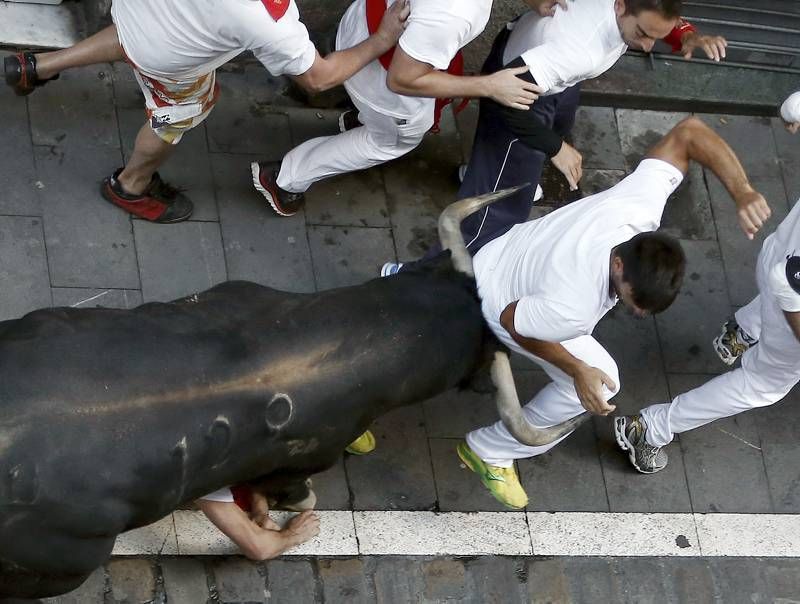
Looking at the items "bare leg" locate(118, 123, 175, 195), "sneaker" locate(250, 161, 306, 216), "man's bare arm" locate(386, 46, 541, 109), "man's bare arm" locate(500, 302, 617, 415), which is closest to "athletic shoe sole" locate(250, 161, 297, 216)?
"sneaker" locate(250, 161, 306, 216)

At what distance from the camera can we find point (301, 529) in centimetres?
538

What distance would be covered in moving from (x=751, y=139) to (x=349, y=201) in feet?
8.72

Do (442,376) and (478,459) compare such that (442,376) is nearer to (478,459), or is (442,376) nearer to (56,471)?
(478,459)

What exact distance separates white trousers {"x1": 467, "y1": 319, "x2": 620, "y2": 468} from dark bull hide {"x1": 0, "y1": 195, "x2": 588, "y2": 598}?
472 millimetres

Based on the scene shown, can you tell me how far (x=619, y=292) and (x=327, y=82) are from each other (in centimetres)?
162

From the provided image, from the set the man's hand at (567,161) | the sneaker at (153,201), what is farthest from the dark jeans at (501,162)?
the sneaker at (153,201)

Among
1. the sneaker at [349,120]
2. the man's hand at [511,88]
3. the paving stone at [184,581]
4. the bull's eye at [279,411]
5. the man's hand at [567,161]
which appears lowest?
the paving stone at [184,581]

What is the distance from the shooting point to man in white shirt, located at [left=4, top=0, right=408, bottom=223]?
5.09 m

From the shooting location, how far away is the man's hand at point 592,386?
502 cm

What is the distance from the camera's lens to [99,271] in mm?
5992

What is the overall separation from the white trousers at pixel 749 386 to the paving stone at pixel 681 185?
130 centimetres

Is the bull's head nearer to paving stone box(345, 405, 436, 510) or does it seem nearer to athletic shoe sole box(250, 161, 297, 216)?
paving stone box(345, 405, 436, 510)

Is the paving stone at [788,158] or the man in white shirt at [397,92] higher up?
the man in white shirt at [397,92]

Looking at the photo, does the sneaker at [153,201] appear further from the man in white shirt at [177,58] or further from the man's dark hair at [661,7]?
the man's dark hair at [661,7]
